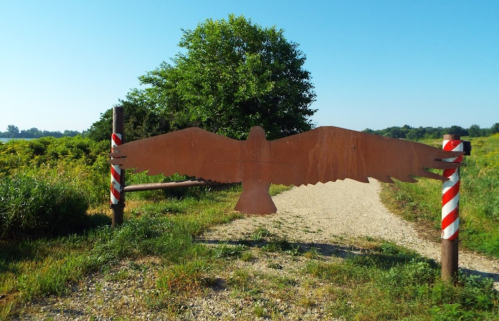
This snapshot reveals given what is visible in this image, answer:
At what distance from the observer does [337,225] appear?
22.6ft

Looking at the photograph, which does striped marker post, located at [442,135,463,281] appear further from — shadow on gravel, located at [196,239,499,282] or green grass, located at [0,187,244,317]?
green grass, located at [0,187,244,317]

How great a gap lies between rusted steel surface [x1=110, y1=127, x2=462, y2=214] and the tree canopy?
11509mm

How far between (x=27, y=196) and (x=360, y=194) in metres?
9.18

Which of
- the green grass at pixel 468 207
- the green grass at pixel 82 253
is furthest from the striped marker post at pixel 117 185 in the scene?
the green grass at pixel 468 207

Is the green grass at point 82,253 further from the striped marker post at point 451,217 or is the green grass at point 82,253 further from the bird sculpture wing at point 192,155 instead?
the striped marker post at point 451,217

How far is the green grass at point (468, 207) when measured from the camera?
593 cm

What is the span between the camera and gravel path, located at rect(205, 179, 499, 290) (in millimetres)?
5305

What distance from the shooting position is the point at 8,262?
402 cm

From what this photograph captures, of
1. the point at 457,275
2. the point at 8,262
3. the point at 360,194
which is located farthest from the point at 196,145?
the point at 360,194

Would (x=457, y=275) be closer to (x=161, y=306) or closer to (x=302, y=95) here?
(x=161, y=306)

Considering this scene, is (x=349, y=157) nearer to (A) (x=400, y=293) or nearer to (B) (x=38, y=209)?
(A) (x=400, y=293)

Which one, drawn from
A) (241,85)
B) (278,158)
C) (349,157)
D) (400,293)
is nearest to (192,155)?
(278,158)

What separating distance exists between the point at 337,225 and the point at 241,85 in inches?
470

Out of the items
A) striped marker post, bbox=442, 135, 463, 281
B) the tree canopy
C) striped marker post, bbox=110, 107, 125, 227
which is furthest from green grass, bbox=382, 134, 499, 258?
the tree canopy
